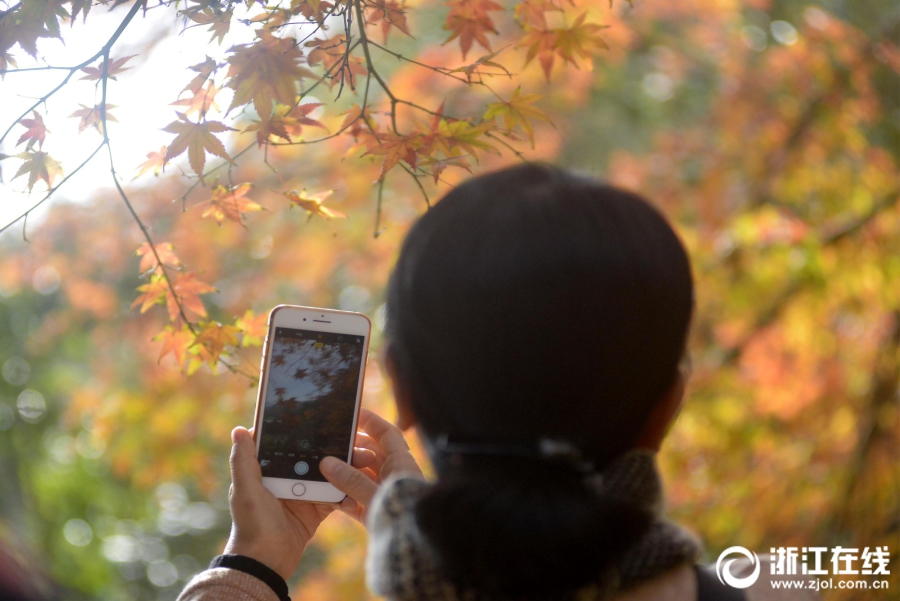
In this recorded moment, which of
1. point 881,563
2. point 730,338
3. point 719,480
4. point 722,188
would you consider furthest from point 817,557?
point 722,188

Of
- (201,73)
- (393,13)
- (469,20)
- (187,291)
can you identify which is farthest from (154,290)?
(469,20)

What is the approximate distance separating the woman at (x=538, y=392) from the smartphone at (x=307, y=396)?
0.48 metres

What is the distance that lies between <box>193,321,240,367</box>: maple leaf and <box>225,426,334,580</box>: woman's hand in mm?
227

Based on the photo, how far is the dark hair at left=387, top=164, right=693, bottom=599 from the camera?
69 centimetres

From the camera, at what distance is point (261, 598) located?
3.43 ft

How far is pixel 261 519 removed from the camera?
1130 mm

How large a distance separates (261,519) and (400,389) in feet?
1.55

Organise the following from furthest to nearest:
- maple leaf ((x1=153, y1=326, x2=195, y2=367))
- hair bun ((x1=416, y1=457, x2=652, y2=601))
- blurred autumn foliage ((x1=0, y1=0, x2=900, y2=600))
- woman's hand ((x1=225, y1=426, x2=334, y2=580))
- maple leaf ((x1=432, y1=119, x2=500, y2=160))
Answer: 1. blurred autumn foliage ((x1=0, y1=0, x2=900, y2=600))
2. maple leaf ((x1=153, y1=326, x2=195, y2=367))
3. maple leaf ((x1=432, y1=119, x2=500, y2=160))
4. woman's hand ((x1=225, y1=426, x2=334, y2=580))
5. hair bun ((x1=416, y1=457, x2=652, y2=601))

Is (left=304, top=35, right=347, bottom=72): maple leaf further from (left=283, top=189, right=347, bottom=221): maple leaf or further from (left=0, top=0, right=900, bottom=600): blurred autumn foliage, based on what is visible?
(left=0, top=0, right=900, bottom=600): blurred autumn foliage

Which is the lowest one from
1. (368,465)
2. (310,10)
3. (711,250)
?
(711,250)

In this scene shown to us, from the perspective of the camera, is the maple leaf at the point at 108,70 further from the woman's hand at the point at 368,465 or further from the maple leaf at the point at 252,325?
the woman's hand at the point at 368,465

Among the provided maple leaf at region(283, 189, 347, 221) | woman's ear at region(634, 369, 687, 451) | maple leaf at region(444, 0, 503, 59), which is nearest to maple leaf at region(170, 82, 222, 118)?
maple leaf at region(283, 189, 347, 221)

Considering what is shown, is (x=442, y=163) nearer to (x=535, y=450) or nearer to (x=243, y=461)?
(x=243, y=461)

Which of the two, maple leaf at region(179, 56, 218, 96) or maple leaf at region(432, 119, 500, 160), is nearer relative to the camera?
maple leaf at region(179, 56, 218, 96)
